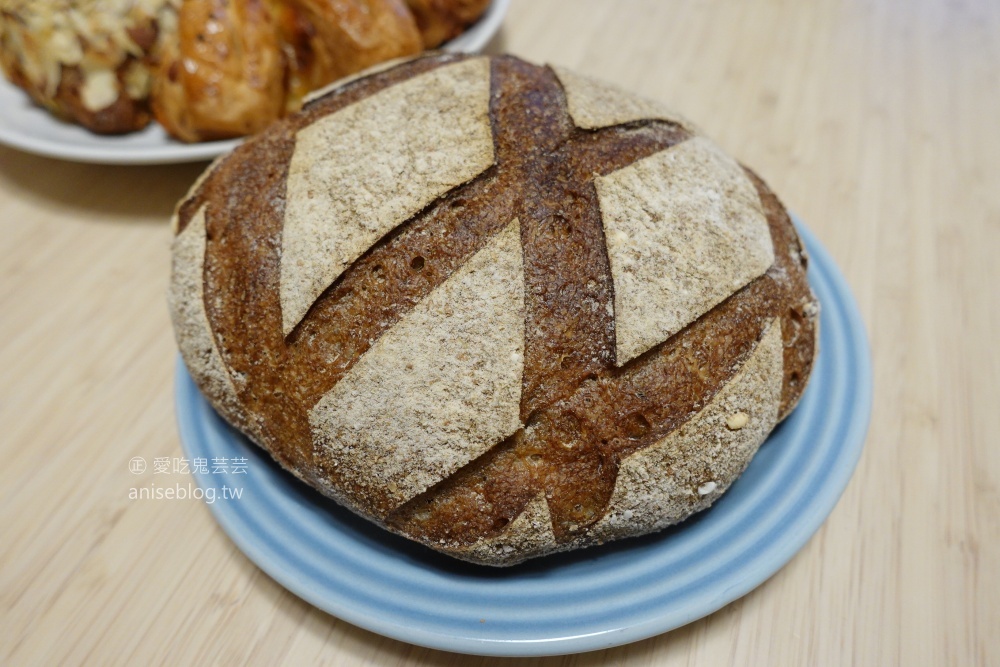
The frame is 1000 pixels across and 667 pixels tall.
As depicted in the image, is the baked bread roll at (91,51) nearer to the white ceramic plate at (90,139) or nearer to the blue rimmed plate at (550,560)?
the white ceramic plate at (90,139)

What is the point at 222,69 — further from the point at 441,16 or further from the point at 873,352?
the point at 873,352

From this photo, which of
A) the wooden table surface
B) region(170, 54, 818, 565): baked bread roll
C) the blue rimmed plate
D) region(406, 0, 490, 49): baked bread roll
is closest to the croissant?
the wooden table surface

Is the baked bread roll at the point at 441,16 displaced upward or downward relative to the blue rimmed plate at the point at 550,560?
upward

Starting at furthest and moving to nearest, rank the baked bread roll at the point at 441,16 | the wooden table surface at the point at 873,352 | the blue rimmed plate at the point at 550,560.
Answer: the baked bread roll at the point at 441,16 → the wooden table surface at the point at 873,352 → the blue rimmed plate at the point at 550,560

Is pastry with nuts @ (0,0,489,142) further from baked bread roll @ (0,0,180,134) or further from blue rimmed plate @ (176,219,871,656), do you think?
blue rimmed plate @ (176,219,871,656)

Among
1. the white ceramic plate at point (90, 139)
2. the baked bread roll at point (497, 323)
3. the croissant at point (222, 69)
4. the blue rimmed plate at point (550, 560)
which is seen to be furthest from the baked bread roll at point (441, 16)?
the blue rimmed plate at point (550, 560)

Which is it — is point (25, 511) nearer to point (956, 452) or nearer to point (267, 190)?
point (267, 190)
